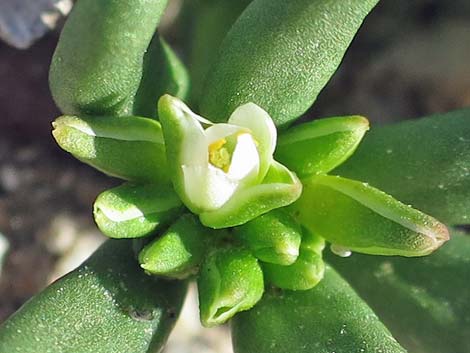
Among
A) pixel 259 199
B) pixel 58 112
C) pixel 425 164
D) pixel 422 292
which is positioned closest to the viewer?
pixel 259 199

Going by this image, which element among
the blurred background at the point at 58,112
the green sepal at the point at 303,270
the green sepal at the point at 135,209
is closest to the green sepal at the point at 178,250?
the green sepal at the point at 135,209

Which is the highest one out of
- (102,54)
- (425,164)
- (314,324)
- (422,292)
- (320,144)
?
(102,54)

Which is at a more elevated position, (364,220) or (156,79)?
(156,79)

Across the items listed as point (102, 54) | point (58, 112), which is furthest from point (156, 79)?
point (58, 112)

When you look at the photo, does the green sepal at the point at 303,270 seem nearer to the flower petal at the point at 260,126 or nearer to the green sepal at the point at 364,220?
the green sepal at the point at 364,220

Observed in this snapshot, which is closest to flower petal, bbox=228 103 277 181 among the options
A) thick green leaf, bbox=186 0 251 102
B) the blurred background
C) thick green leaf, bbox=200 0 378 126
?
thick green leaf, bbox=200 0 378 126

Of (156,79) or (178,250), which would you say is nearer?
(178,250)

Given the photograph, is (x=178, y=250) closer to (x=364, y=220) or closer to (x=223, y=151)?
(x=223, y=151)
